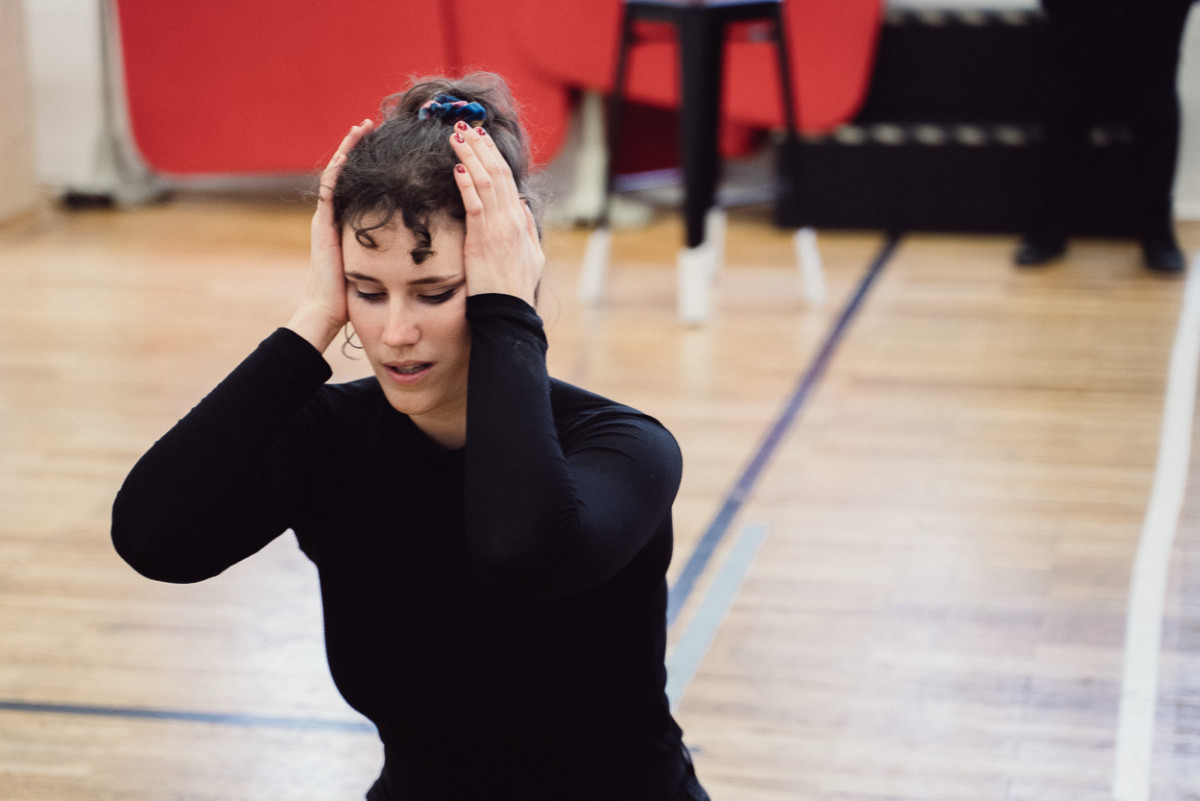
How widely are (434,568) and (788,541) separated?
5.36ft

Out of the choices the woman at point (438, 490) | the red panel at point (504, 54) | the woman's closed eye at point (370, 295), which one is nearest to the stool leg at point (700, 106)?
the red panel at point (504, 54)

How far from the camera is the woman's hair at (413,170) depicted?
1166mm

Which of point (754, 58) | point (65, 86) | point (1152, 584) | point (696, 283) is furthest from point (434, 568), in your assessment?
point (65, 86)

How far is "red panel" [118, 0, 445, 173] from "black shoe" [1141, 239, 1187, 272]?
2696 millimetres

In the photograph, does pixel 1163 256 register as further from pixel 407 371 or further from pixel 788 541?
pixel 407 371

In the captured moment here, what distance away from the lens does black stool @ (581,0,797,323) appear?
12.6ft

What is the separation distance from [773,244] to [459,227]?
419cm

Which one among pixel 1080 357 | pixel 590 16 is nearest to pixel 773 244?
pixel 590 16

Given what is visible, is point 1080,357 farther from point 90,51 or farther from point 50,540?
point 90,51

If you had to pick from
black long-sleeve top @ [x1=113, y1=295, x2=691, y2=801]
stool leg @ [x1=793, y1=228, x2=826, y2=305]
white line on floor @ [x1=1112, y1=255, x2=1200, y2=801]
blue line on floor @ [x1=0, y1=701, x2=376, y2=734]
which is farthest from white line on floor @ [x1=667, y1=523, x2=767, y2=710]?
stool leg @ [x1=793, y1=228, x2=826, y2=305]

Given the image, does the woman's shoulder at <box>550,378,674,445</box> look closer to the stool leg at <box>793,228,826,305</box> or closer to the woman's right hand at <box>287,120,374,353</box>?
the woman's right hand at <box>287,120,374,353</box>

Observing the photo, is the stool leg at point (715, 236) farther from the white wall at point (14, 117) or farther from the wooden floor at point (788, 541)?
the white wall at point (14, 117)

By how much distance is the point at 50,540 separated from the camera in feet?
9.20

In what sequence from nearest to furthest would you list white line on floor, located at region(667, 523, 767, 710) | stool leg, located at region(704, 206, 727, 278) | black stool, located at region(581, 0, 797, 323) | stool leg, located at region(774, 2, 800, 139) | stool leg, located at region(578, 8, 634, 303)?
white line on floor, located at region(667, 523, 767, 710) → black stool, located at region(581, 0, 797, 323) → stool leg, located at region(774, 2, 800, 139) → stool leg, located at region(578, 8, 634, 303) → stool leg, located at region(704, 206, 727, 278)
